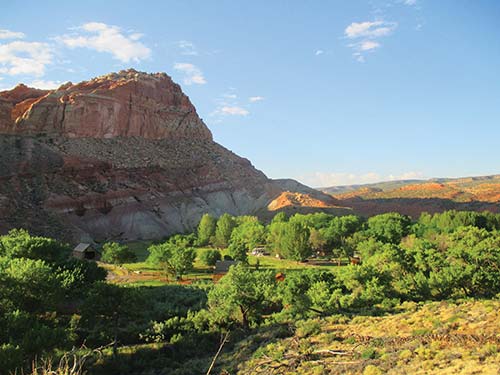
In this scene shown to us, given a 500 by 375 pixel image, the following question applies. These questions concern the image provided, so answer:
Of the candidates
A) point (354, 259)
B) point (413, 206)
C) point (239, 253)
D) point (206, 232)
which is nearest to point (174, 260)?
point (239, 253)

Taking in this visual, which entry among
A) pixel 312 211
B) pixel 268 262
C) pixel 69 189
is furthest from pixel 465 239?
pixel 69 189

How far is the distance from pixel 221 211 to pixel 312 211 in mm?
24894

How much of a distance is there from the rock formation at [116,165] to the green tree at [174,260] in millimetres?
26818

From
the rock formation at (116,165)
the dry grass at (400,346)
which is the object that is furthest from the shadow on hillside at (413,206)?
the dry grass at (400,346)

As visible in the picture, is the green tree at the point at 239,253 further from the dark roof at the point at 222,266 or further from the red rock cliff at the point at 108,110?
the red rock cliff at the point at 108,110

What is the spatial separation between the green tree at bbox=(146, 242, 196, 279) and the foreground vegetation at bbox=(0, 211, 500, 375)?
0.26m

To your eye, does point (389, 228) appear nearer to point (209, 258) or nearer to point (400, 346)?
point (209, 258)

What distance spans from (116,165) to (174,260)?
182 ft

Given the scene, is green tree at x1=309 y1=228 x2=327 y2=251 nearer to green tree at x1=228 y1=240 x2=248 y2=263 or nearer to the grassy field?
the grassy field

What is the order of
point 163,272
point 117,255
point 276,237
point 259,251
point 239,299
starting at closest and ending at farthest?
point 239,299 → point 163,272 → point 117,255 → point 276,237 → point 259,251

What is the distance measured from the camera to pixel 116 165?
3637 inches

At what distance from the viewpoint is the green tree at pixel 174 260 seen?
4456 centimetres

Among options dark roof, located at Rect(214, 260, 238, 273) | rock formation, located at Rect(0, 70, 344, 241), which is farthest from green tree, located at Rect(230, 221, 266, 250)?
rock formation, located at Rect(0, 70, 344, 241)

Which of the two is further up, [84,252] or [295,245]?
[295,245]
